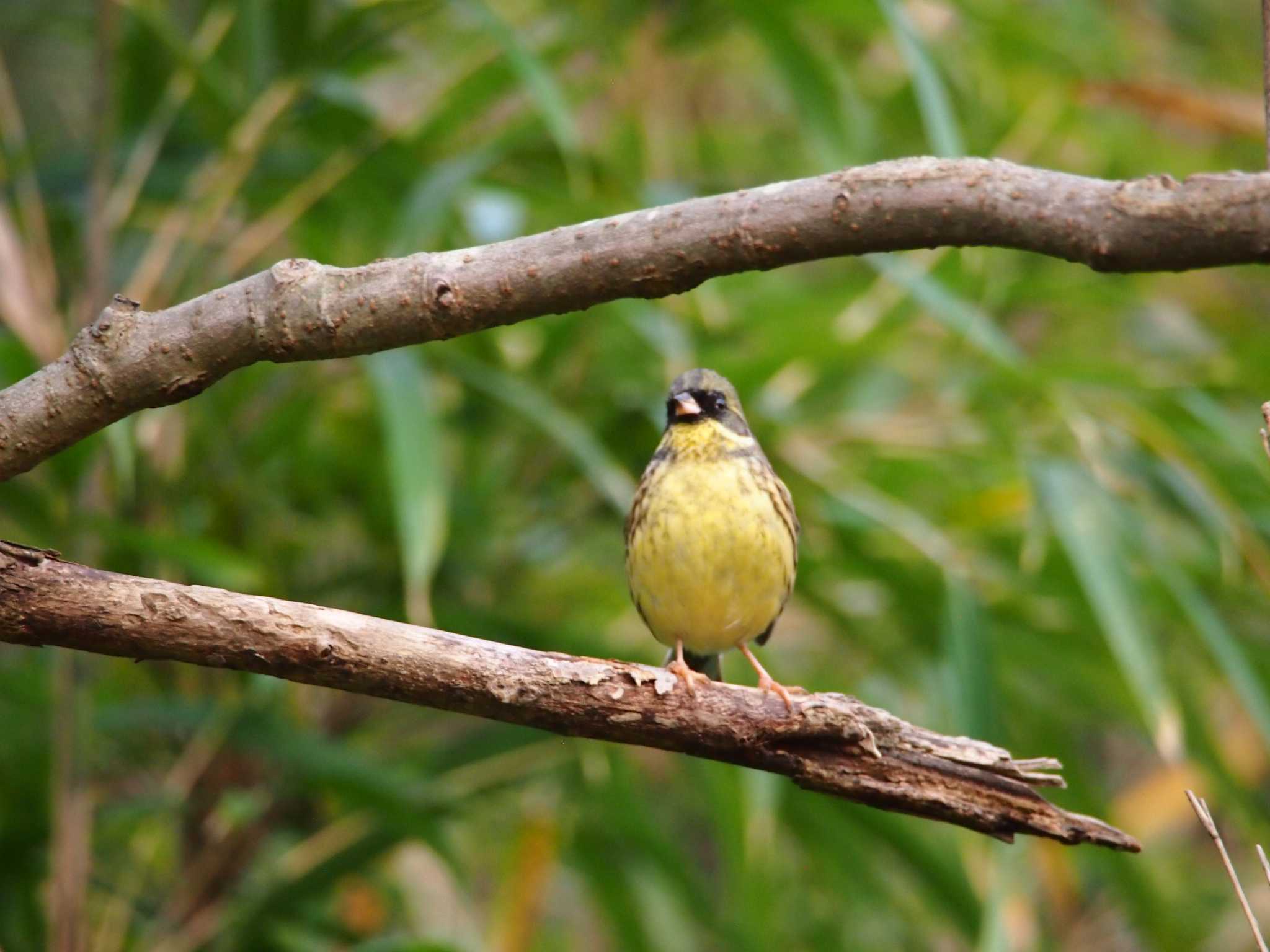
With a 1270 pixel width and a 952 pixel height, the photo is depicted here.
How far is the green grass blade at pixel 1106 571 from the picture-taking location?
Answer: 4.09m

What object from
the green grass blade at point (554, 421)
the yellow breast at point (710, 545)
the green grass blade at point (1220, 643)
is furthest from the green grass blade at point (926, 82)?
the green grass blade at point (1220, 643)

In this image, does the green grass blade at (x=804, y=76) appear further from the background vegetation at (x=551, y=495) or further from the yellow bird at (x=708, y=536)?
the yellow bird at (x=708, y=536)

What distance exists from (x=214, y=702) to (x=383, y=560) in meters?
0.81

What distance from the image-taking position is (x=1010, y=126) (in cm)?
618

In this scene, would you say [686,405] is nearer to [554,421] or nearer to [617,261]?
[554,421]

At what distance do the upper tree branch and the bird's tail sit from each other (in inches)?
88.1

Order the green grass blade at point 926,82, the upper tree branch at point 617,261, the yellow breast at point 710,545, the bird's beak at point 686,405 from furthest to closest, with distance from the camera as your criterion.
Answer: the green grass blade at point 926,82, the bird's beak at point 686,405, the yellow breast at point 710,545, the upper tree branch at point 617,261

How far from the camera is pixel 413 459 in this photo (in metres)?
4.11

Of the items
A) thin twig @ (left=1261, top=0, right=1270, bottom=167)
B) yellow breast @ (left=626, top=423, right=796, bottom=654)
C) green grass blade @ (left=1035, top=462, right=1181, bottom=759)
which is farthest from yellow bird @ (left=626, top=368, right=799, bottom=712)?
thin twig @ (left=1261, top=0, right=1270, bottom=167)

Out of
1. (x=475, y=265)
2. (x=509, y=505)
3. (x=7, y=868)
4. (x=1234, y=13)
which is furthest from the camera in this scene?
(x=1234, y=13)

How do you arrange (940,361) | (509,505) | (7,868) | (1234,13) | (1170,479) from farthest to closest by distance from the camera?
(1234,13)
(940,361)
(509,505)
(1170,479)
(7,868)

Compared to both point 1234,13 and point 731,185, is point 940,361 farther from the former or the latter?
point 1234,13

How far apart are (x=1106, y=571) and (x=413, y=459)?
2.08m

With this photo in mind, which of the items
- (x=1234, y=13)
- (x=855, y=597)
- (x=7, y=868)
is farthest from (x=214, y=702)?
(x=1234, y=13)
